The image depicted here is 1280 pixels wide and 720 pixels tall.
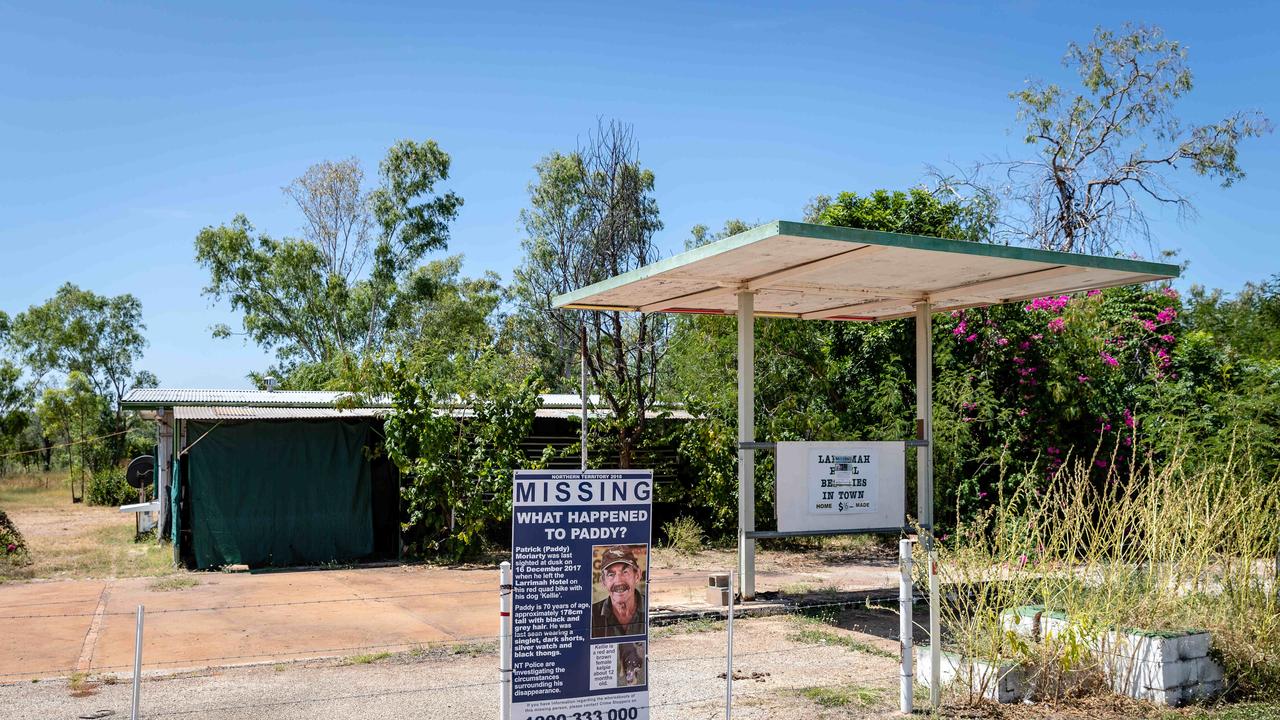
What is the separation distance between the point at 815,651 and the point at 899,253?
3339 millimetres

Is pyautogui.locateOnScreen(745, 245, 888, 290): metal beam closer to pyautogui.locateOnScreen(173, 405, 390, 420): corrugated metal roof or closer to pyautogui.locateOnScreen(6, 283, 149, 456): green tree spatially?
pyautogui.locateOnScreen(173, 405, 390, 420): corrugated metal roof

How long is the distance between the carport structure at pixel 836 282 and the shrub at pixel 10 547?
26.7 feet

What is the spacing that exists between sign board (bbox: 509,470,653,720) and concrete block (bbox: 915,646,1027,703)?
92.1 inches

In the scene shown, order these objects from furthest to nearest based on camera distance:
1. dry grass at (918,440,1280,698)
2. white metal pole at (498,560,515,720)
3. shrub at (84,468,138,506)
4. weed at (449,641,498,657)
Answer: shrub at (84,468,138,506) → weed at (449,641,498,657) → dry grass at (918,440,1280,698) → white metal pole at (498,560,515,720)

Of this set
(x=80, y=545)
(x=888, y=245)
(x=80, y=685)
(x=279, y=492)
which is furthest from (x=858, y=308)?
(x=80, y=545)

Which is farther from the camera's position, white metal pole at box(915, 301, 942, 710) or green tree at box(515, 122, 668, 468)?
green tree at box(515, 122, 668, 468)

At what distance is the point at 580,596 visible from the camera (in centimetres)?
516

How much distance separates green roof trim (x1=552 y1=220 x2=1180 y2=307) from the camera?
753cm

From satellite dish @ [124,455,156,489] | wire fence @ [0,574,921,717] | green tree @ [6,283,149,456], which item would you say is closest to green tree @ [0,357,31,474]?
green tree @ [6,283,149,456]

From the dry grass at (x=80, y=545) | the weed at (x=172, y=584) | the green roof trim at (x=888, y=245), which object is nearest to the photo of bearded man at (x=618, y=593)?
the green roof trim at (x=888, y=245)

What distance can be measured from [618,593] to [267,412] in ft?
30.0

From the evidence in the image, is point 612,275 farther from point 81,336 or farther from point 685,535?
point 81,336

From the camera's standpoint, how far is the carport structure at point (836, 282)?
26.6 ft

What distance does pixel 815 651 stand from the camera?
26.3ft
